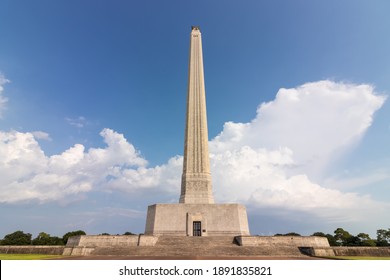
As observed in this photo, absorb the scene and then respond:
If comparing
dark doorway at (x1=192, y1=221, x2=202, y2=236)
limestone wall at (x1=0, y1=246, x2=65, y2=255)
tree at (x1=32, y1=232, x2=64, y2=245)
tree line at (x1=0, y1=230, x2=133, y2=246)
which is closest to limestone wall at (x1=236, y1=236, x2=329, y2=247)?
dark doorway at (x1=192, y1=221, x2=202, y2=236)

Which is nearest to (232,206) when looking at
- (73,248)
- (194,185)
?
(194,185)

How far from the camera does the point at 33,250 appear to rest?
22469 mm

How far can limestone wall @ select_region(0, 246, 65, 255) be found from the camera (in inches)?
874

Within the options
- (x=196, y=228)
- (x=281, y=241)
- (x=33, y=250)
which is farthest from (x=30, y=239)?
(x=281, y=241)

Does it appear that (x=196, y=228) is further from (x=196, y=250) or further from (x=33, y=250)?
(x=33, y=250)

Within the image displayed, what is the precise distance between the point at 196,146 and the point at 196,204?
742 centimetres

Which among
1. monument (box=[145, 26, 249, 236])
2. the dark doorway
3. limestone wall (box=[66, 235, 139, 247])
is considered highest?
monument (box=[145, 26, 249, 236])

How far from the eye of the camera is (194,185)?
1277 inches

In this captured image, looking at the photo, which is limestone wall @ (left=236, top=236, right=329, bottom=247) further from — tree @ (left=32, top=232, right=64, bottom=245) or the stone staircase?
tree @ (left=32, top=232, right=64, bottom=245)

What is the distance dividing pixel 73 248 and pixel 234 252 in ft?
41.5

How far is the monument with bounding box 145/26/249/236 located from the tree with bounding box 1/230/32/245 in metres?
22.4
